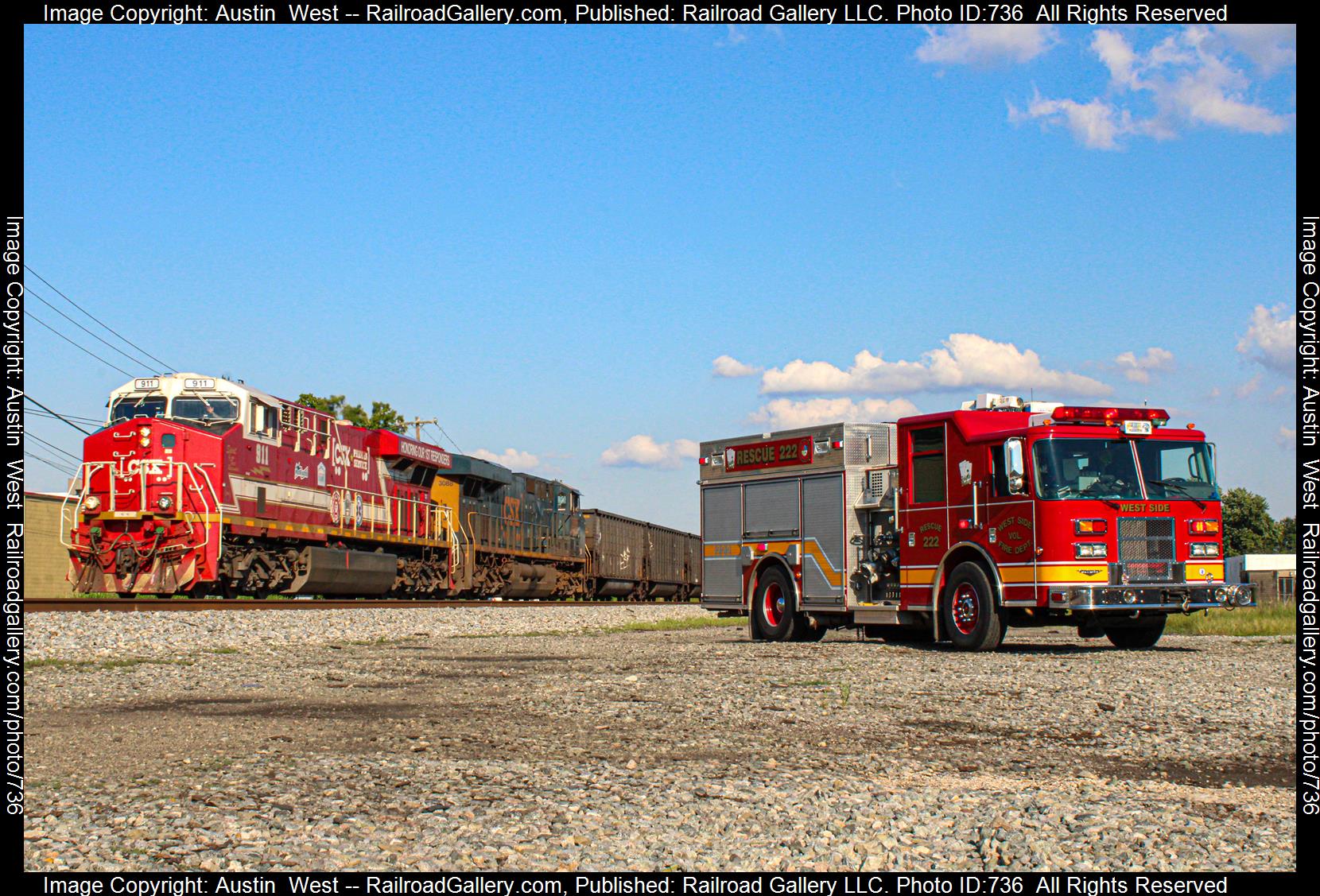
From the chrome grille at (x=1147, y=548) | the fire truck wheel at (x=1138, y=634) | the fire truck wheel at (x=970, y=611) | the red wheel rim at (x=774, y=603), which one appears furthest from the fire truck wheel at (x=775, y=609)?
the chrome grille at (x=1147, y=548)

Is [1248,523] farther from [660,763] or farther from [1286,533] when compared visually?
[660,763]

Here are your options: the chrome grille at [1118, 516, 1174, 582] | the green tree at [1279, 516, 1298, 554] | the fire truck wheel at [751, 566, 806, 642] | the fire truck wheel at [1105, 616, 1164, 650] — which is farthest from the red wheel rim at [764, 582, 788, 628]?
the green tree at [1279, 516, 1298, 554]

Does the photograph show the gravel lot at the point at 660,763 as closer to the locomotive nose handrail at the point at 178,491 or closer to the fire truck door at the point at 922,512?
the fire truck door at the point at 922,512

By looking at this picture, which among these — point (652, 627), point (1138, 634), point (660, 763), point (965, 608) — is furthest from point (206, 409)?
point (660, 763)

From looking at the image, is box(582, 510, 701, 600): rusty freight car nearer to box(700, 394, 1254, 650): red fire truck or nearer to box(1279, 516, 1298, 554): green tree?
box(700, 394, 1254, 650): red fire truck

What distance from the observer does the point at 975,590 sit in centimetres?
1332

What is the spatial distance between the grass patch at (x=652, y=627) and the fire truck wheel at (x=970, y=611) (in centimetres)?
641

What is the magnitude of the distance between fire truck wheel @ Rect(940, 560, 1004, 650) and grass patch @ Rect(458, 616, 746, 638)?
641cm

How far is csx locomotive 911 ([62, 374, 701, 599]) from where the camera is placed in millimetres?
20547

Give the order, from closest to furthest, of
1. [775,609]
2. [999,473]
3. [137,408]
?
1. [999,473]
2. [775,609]
3. [137,408]

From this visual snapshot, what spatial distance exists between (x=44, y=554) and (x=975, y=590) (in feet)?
114

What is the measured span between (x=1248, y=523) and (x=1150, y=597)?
9109 centimetres

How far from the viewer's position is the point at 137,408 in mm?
21438
